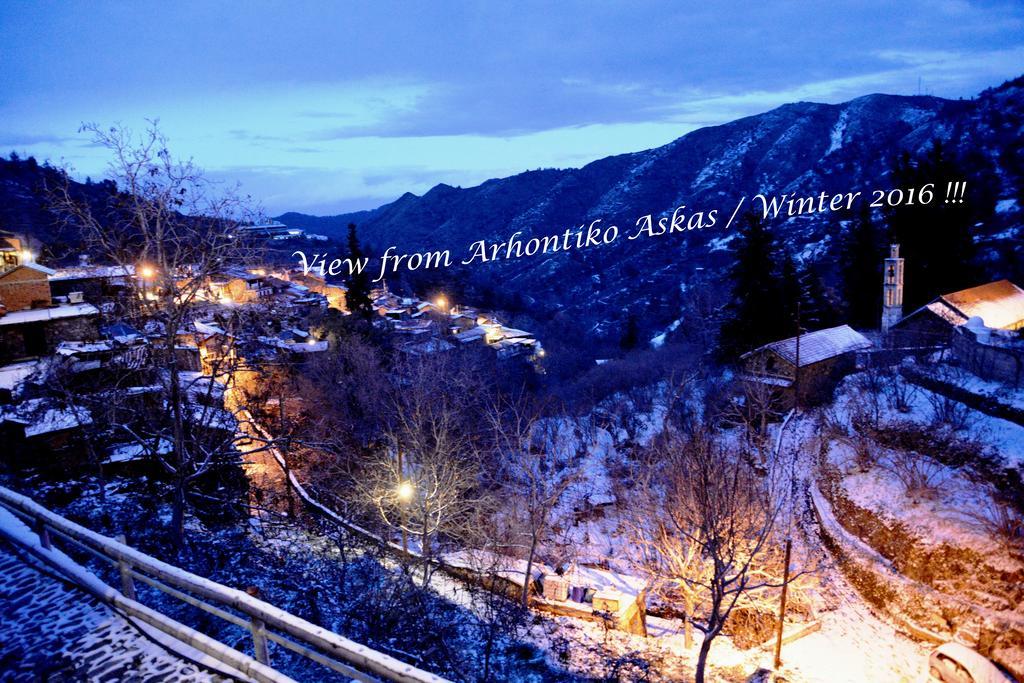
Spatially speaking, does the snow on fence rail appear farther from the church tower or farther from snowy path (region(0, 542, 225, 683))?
the church tower

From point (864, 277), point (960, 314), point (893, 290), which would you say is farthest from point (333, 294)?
point (960, 314)

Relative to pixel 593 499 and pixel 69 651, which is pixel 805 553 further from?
pixel 69 651

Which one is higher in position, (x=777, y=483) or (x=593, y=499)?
(x=777, y=483)

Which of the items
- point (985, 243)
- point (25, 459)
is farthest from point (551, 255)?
point (25, 459)

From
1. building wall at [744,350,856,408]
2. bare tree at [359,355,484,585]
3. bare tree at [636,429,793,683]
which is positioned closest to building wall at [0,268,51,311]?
bare tree at [359,355,484,585]

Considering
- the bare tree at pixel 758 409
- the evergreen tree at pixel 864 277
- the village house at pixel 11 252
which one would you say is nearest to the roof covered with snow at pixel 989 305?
the evergreen tree at pixel 864 277
